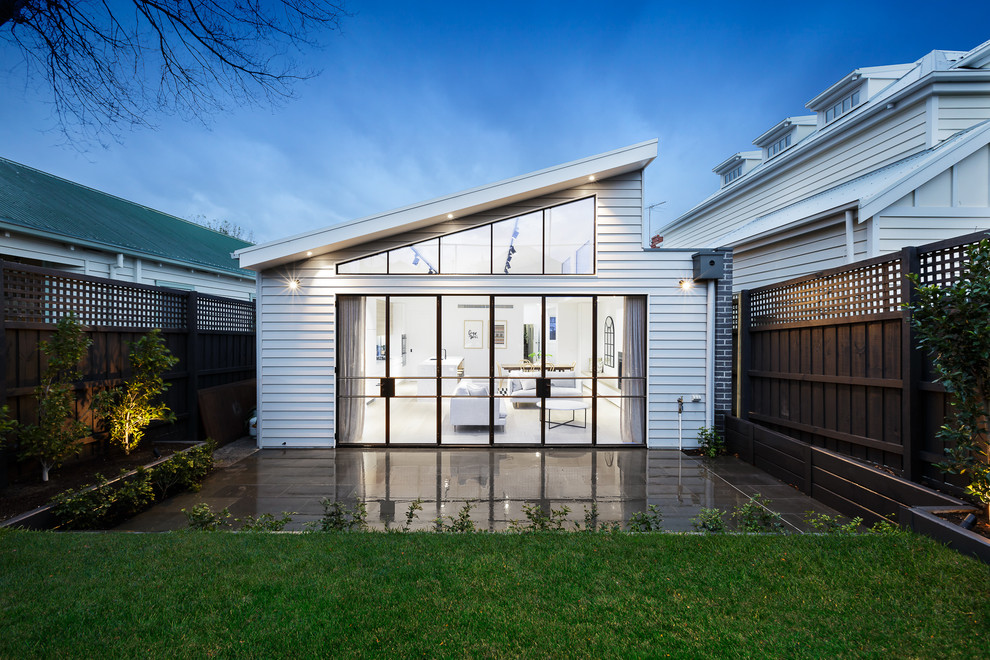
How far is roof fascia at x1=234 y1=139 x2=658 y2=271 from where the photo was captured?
6383 millimetres

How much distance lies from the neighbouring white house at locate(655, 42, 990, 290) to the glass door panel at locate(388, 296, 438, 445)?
6.46 m

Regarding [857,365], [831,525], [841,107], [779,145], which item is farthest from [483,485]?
[779,145]

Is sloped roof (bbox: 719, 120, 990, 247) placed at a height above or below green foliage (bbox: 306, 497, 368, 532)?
above

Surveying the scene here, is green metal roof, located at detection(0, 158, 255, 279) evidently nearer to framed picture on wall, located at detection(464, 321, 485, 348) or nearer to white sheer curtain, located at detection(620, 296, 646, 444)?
framed picture on wall, located at detection(464, 321, 485, 348)

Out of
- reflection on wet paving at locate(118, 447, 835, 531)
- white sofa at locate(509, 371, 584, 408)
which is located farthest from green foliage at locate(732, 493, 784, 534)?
white sofa at locate(509, 371, 584, 408)

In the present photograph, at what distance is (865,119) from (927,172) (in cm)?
224

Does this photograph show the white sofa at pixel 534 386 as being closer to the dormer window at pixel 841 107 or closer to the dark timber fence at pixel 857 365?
the dark timber fence at pixel 857 365

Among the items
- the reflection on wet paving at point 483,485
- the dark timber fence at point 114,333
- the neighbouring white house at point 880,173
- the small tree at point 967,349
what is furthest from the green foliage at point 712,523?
the dark timber fence at point 114,333

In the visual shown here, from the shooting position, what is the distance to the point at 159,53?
3.13 m

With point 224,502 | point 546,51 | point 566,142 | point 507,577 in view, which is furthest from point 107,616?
point 566,142

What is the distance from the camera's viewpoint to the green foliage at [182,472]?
15.2 feet

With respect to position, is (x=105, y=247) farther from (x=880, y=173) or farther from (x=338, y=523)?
(x=880, y=173)

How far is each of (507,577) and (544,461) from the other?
3.51m

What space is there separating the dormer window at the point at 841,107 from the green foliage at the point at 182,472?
1281 centimetres
